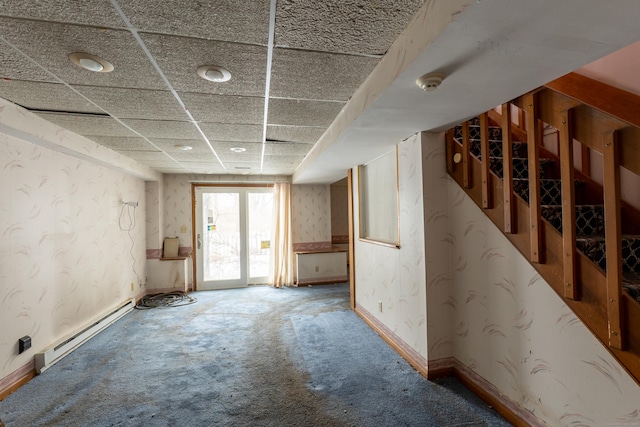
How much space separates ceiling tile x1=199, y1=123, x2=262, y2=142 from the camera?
2812 mm

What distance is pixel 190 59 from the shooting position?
5.39 ft

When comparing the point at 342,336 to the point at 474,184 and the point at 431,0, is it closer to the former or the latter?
the point at 474,184

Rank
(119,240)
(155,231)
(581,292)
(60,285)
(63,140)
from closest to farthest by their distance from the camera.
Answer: (581,292) → (63,140) → (60,285) → (119,240) → (155,231)

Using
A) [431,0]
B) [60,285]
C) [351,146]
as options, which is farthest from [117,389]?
[431,0]

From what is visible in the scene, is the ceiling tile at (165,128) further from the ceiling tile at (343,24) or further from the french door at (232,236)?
the french door at (232,236)

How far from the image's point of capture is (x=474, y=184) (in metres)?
2.25

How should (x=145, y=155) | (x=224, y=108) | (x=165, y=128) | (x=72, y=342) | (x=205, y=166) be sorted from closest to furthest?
(x=224, y=108) < (x=165, y=128) < (x=72, y=342) < (x=145, y=155) < (x=205, y=166)

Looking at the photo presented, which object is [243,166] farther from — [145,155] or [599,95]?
[599,95]

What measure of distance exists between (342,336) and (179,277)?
3.46 meters

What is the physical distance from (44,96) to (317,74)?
1941 mm

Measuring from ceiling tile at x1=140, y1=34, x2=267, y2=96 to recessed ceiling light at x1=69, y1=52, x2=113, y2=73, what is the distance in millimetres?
291

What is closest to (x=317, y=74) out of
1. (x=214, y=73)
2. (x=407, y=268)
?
(x=214, y=73)

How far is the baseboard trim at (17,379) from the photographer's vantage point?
2303 millimetres

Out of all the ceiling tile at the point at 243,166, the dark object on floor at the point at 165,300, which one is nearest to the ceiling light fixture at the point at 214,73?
the ceiling tile at the point at 243,166
